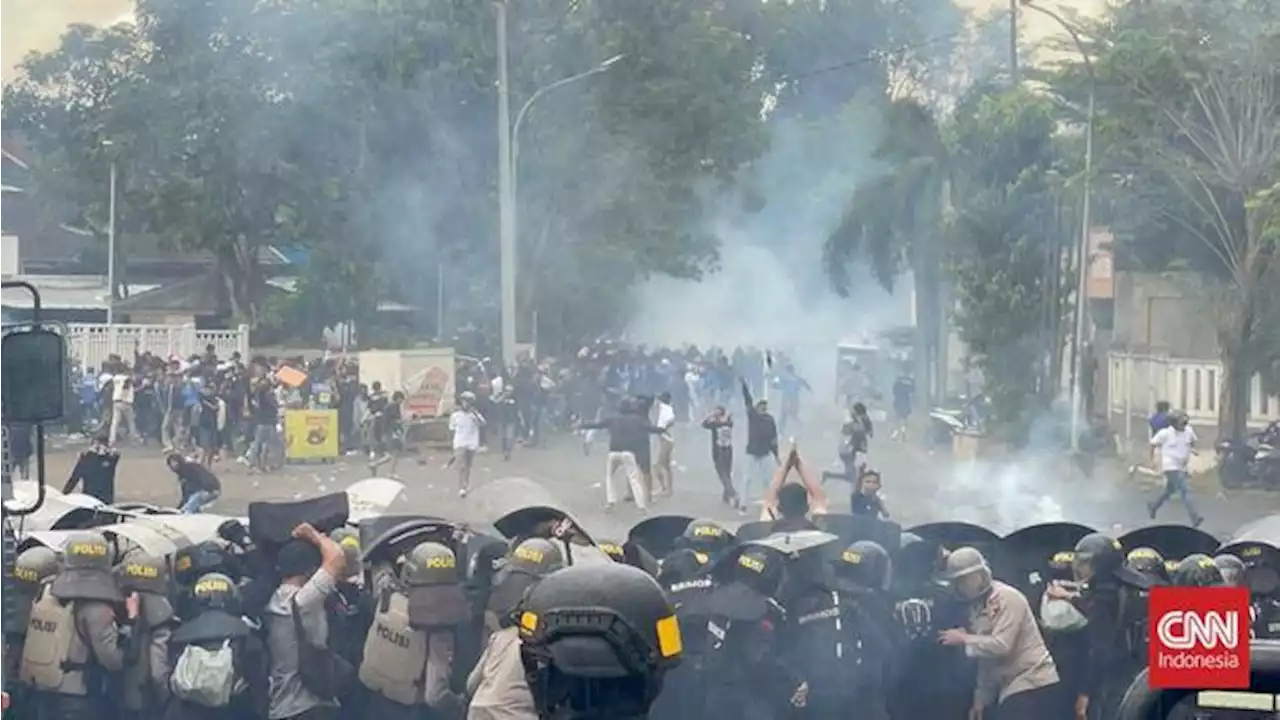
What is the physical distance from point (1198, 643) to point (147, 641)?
19.0ft

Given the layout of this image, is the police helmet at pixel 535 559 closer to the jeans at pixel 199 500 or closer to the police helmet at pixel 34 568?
the police helmet at pixel 34 568

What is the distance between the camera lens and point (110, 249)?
85.8 feet

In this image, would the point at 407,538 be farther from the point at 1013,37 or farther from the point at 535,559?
the point at 1013,37

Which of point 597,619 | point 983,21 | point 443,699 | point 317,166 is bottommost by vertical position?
point 443,699

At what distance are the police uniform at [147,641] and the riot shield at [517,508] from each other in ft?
5.01

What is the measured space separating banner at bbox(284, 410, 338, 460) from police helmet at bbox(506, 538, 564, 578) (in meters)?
13.8

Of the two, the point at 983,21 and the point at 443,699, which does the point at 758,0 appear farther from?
the point at 443,699

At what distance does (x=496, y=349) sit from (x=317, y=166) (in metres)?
3.33

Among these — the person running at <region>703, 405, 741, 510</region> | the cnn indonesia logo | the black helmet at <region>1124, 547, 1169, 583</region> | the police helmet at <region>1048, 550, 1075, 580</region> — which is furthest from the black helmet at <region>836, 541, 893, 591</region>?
the person running at <region>703, 405, 741, 510</region>

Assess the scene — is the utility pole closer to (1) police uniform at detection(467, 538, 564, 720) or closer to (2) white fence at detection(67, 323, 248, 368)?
(2) white fence at detection(67, 323, 248, 368)

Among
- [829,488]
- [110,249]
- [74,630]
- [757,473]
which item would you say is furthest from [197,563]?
[110,249]

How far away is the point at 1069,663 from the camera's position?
7918 mm

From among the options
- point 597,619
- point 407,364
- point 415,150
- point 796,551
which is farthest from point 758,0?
point 597,619

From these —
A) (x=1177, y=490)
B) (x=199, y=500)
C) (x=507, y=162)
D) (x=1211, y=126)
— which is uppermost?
(x=1211, y=126)
